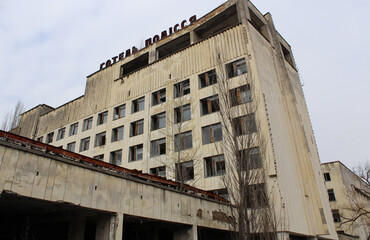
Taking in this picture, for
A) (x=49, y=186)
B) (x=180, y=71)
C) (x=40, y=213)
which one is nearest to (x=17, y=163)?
(x=49, y=186)

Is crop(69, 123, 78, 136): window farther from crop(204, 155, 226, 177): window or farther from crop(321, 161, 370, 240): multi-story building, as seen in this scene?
crop(321, 161, 370, 240): multi-story building

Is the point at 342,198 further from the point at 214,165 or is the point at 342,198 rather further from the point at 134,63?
the point at 134,63

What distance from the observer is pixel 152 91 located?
27594mm

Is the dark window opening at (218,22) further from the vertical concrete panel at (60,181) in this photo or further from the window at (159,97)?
the vertical concrete panel at (60,181)

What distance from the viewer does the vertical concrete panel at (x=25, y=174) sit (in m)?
7.77

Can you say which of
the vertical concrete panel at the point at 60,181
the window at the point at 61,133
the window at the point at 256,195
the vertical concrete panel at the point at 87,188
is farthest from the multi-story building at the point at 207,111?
the vertical concrete panel at the point at 60,181

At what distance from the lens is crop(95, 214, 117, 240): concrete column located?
977cm

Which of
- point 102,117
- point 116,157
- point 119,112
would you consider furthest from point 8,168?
point 102,117

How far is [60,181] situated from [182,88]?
56.2 feet

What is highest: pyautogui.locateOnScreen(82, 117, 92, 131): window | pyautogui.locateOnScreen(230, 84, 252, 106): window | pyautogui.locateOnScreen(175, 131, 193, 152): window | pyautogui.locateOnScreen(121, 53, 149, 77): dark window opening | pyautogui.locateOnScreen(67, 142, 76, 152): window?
pyautogui.locateOnScreen(121, 53, 149, 77): dark window opening

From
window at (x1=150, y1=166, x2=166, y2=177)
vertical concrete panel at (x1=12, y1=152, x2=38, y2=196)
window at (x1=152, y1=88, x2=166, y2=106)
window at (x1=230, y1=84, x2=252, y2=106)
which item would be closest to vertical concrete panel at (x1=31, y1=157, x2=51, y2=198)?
vertical concrete panel at (x1=12, y1=152, x2=38, y2=196)

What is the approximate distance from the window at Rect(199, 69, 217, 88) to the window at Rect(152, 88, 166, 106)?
13.5ft

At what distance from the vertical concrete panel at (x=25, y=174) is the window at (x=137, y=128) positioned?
18.5m

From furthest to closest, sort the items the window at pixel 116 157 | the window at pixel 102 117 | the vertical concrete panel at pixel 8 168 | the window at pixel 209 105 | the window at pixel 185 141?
the window at pixel 102 117
the window at pixel 116 157
the window at pixel 185 141
the window at pixel 209 105
the vertical concrete panel at pixel 8 168
